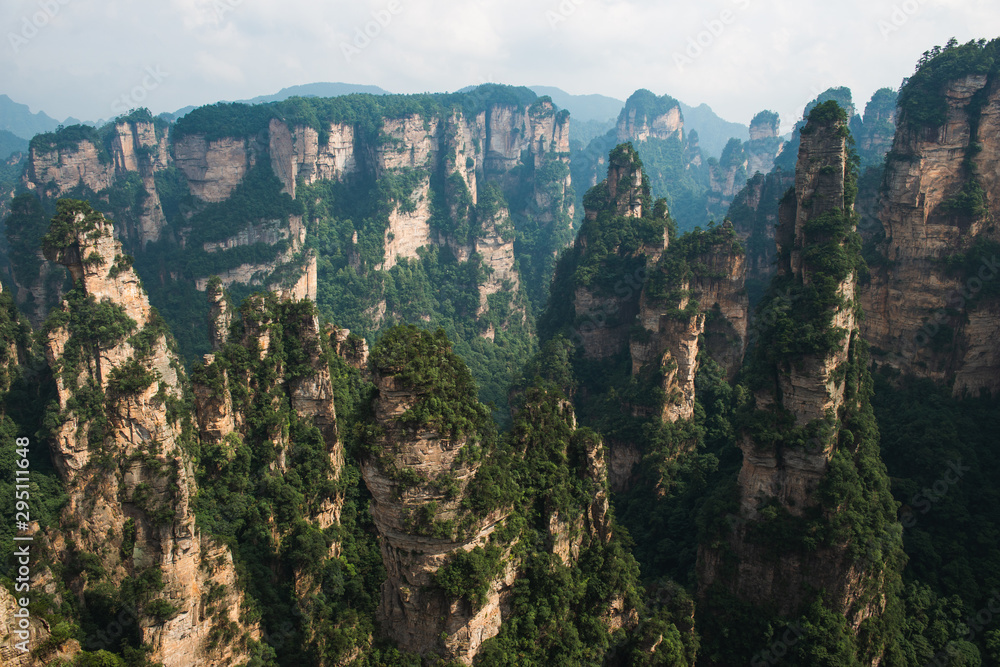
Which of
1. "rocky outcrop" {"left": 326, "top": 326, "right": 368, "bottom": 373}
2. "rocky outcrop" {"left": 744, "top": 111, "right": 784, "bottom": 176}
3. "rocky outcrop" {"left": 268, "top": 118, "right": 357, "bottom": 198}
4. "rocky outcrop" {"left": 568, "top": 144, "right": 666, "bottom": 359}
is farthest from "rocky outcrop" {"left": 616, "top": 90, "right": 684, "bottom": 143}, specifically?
"rocky outcrop" {"left": 326, "top": 326, "right": 368, "bottom": 373}

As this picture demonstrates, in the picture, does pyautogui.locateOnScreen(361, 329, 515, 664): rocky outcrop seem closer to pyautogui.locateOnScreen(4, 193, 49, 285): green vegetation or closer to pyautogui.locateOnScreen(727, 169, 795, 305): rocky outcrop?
pyautogui.locateOnScreen(4, 193, 49, 285): green vegetation

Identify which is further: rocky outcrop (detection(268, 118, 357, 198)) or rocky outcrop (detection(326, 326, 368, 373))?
rocky outcrop (detection(268, 118, 357, 198))

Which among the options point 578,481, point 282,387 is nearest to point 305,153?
point 282,387

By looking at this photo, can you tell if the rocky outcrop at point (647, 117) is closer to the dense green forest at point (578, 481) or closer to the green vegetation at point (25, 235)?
the dense green forest at point (578, 481)

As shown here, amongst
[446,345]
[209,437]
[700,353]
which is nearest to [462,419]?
[446,345]

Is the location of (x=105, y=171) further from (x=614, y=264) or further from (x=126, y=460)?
(x=126, y=460)

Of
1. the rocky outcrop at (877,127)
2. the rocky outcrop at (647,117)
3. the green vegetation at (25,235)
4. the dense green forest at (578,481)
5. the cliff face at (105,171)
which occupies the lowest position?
the dense green forest at (578,481)

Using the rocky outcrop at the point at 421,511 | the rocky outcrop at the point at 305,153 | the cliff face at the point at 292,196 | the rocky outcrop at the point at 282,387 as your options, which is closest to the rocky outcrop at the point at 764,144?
the cliff face at the point at 292,196
